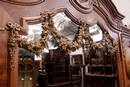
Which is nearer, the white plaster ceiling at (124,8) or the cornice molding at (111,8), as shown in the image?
the cornice molding at (111,8)

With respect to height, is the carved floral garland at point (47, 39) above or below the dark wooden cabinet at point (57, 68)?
above

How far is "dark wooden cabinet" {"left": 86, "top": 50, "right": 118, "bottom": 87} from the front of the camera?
1.05m

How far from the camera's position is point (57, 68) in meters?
0.88

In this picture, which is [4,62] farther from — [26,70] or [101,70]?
[101,70]

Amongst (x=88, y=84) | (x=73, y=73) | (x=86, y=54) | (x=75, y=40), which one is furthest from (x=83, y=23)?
(x=88, y=84)

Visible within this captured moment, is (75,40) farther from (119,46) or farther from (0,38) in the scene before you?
(119,46)

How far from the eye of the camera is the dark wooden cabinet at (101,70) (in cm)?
105

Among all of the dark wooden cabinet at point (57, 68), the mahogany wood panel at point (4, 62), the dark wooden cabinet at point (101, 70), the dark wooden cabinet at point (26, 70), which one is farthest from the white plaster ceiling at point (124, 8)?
the mahogany wood panel at point (4, 62)

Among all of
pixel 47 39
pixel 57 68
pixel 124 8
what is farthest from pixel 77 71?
pixel 124 8

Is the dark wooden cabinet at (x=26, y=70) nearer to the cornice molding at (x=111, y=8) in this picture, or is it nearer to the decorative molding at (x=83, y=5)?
the decorative molding at (x=83, y=5)

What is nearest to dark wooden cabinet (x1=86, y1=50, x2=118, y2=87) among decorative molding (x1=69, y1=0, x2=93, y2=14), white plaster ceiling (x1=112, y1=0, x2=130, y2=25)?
decorative molding (x1=69, y1=0, x2=93, y2=14)

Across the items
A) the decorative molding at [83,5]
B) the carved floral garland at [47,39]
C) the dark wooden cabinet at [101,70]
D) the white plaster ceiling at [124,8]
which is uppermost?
the white plaster ceiling at [124,8]

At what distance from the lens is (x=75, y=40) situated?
2.82 feet

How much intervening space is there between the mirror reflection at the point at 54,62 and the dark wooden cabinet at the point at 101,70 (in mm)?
77
